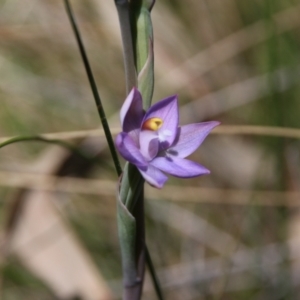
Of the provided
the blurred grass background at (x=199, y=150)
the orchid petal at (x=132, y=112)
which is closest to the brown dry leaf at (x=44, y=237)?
the blurred grass background at (x=199, y=150)

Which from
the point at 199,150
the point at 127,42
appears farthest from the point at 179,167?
the point at 199,150

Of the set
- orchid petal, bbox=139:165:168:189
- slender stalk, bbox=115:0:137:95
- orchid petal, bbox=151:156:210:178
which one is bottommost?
orchid petal, bbox=151:156:210:178


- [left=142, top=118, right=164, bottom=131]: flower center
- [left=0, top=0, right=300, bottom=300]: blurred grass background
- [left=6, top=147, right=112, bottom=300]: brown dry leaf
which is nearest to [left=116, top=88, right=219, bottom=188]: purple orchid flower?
[left=142, top=118, right=164, bottom=131]: flower center

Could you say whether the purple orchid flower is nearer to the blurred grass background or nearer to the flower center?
the flower center

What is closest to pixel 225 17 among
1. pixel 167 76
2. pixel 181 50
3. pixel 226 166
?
pixel 181 50

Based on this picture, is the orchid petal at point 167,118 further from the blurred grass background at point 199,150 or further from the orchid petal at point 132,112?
the blurred grass background at point 199,150

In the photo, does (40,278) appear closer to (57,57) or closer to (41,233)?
(41,233)
